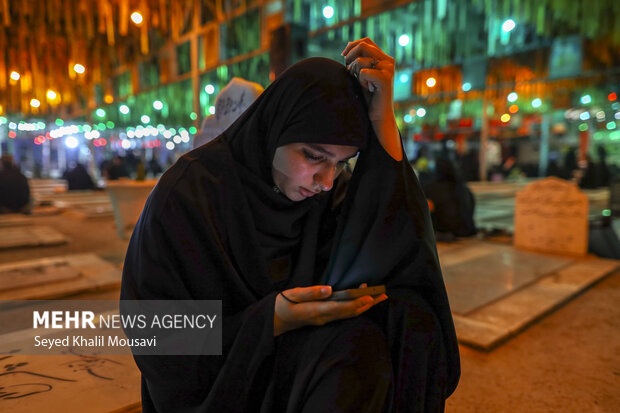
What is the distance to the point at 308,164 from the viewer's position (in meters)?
1.31

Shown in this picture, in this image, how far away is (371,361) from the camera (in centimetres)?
112

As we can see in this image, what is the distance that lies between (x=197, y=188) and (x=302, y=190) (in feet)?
1.12

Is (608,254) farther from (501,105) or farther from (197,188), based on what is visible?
(501,105)

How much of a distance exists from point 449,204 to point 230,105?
406 centimetres

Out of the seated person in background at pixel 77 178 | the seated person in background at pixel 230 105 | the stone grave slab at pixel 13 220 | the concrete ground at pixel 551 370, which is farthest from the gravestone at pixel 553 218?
the seated person in background at pixel 77 178

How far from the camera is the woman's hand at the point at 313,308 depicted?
3.67ft

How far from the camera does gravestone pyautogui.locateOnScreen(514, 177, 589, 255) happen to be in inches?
195

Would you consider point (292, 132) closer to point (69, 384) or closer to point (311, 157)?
point (311, 157)

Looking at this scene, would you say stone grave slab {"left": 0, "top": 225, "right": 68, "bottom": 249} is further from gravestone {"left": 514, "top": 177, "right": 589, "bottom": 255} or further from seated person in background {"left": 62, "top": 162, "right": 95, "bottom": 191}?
gravestone {"left": 514, "top": 177, "right": 589, "bottom": 255}

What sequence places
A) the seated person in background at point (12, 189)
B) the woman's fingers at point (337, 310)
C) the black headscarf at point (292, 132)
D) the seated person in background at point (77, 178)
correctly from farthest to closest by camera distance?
the seated person in background at point (77, 178)
the seated person in background at point (12, 189)
the black headscarf at point (292, 132)
the woman's fingers at point (337, 310)

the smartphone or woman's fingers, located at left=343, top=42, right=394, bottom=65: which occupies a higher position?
woman's fingers, located at left=343, top=42, right=394, bottom=65

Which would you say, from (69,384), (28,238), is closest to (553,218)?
(69,384)

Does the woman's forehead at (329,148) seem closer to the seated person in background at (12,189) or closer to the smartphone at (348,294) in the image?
the smartphone at (348,294)

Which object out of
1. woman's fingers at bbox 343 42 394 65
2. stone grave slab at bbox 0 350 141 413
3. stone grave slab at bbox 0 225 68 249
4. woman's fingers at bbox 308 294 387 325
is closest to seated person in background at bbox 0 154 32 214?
stone grave slab at bbox 0 225 68 249
